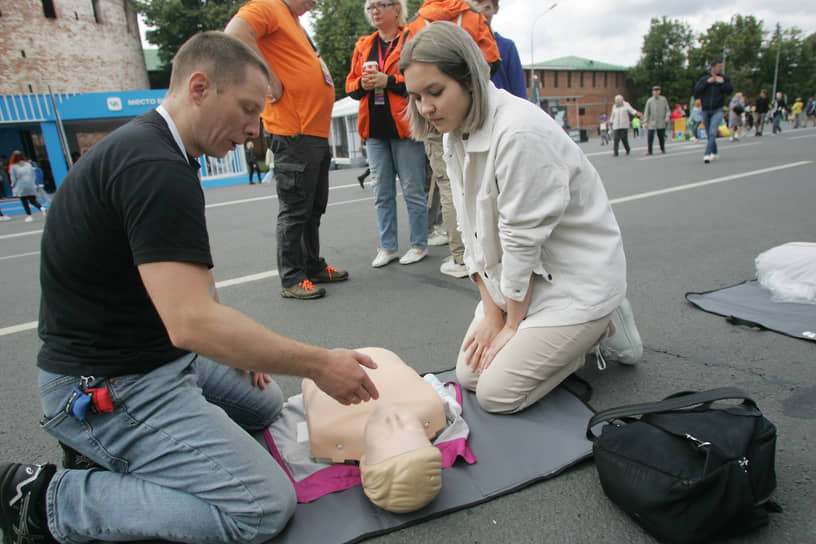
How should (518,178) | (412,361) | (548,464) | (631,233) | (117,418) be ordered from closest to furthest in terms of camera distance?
(117,418) < (548,464) < (518,178) < (412,361) < (631,233)

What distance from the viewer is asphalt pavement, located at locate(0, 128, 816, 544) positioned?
163cm

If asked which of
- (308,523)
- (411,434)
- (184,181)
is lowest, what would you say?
(308,523)

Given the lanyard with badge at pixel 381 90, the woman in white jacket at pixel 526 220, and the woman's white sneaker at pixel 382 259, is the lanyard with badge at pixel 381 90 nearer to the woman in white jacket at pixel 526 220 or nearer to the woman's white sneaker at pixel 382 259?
the woman's white sneaker at pixel 382 259

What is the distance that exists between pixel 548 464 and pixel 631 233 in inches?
157

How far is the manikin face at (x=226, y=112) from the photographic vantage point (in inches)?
59.8

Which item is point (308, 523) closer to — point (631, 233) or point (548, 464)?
point (548, 464)

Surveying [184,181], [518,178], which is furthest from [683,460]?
[184,181]

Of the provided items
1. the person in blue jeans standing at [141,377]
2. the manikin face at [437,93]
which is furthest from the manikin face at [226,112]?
the manikin face at [437,93]

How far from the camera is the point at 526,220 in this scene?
2018 millimetres

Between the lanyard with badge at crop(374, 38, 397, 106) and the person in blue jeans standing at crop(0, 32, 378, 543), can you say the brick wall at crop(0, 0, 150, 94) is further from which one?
the person in blue jeans standing at crop(0, 32, 378, 543)

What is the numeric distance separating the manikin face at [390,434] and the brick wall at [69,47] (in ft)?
108

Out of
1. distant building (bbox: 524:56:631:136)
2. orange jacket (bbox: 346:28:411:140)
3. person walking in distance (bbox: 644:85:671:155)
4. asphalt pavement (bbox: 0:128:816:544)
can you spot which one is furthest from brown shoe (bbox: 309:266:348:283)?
distant building (bbox: 524:56:631:136)

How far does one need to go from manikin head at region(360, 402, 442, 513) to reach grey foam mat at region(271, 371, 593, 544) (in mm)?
74

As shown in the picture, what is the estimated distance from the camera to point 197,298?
135 cm
